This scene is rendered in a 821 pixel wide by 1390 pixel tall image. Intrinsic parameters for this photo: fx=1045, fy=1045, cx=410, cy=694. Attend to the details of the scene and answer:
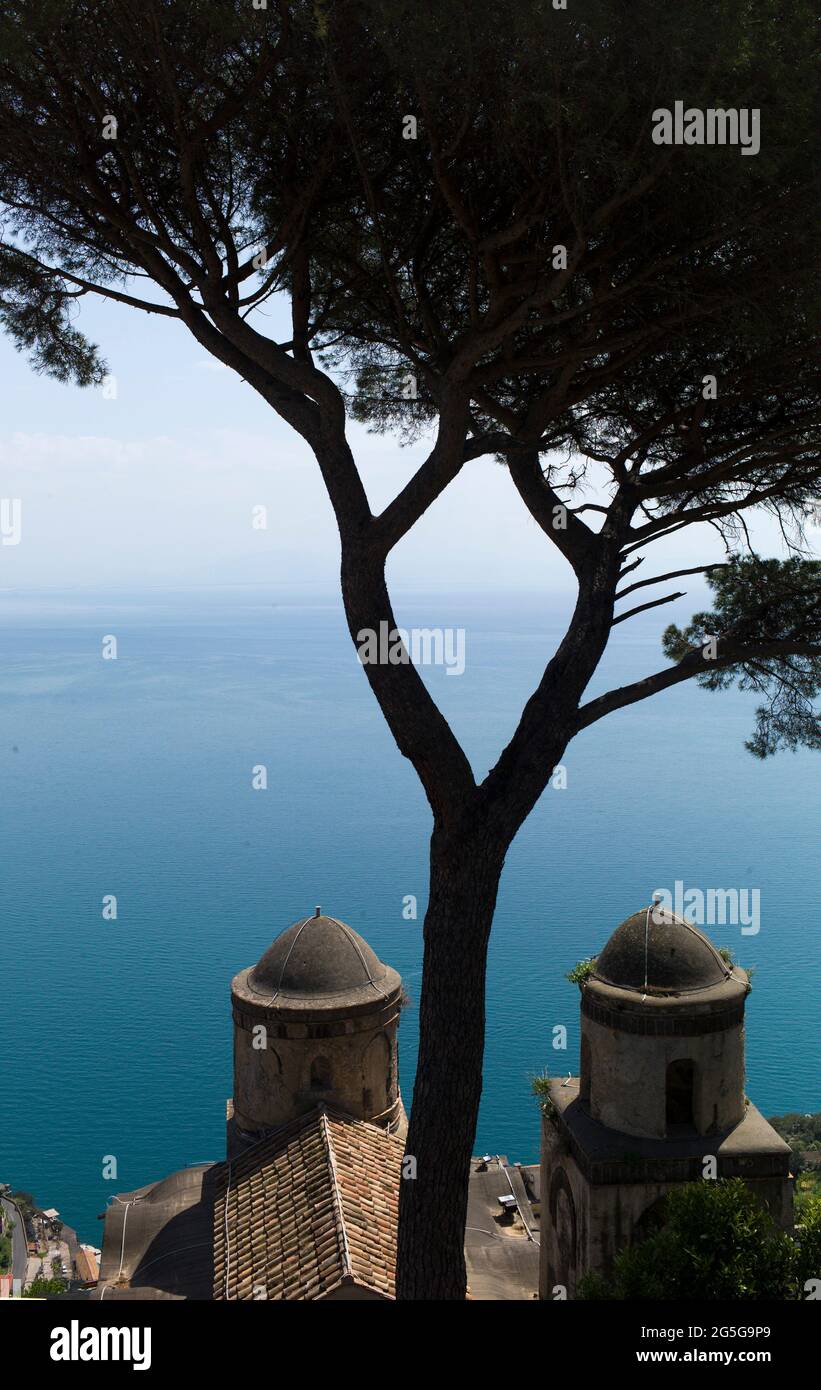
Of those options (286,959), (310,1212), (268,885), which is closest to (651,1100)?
(310,1212)

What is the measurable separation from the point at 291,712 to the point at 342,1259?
72998mm

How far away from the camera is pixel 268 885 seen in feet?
139

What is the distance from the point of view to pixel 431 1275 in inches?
224

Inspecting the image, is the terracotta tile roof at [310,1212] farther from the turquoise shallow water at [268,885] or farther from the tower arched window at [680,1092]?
the turquoise shallow water at [268,885]

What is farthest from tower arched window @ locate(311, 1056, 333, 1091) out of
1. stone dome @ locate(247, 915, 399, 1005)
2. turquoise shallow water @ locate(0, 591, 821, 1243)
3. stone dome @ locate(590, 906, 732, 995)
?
turquoise shallow water @ locate(0, 591, 821, 1243)

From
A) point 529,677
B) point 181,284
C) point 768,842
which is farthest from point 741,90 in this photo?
point 529,677

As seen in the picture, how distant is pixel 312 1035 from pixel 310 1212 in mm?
1884

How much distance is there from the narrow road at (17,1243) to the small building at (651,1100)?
1512 centimetres

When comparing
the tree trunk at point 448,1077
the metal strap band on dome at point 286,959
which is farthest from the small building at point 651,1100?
the tree trunk at point 448,1077

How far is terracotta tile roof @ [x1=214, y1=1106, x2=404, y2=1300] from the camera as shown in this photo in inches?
316

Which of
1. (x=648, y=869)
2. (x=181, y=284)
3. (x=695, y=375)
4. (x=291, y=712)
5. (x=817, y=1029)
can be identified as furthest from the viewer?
(x=291, y=712)

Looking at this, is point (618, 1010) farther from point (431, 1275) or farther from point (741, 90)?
point (741, 90)

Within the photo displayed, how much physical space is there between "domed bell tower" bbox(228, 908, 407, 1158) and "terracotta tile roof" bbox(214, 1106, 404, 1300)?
0.97ft

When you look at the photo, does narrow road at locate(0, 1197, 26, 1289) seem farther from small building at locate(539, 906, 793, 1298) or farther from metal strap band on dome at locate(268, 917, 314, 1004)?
small building at locate(539, 906, 793, 1298)
